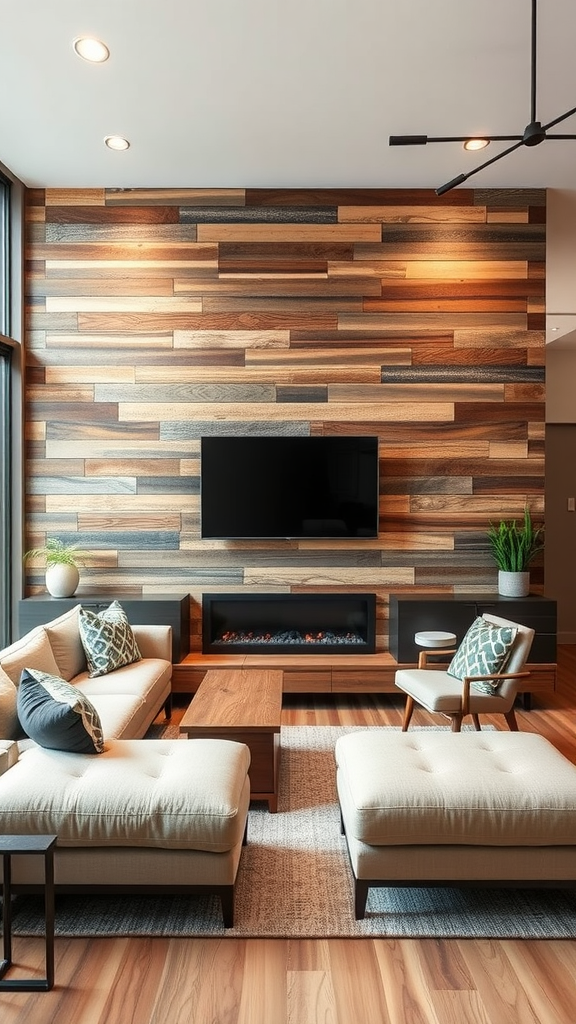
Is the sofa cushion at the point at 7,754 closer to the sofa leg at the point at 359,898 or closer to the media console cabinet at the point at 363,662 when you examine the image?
the sofa leg at the point at 359,898

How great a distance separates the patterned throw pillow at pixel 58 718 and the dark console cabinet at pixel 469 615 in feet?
7.84

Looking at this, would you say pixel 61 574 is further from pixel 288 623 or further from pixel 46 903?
pixel 46 903

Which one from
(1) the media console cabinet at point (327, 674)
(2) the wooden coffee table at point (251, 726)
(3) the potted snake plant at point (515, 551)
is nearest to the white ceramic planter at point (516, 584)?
(3) the potted snake plant at point (515, 551)

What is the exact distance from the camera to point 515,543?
4508mm

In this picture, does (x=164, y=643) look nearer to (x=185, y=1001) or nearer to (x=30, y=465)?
(x=30, y=465)

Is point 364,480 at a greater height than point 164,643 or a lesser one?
greater

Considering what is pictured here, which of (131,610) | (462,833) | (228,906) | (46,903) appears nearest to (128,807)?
(46,903)

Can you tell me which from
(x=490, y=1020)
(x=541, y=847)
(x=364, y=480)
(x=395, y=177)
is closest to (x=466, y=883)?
(x=541, y=847)

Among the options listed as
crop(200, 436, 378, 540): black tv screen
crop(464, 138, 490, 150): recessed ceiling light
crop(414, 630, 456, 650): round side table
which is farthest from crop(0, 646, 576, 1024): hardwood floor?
crop(464, 138, 490, 150): recessed ceiling light

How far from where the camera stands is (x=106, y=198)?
4.64 metres

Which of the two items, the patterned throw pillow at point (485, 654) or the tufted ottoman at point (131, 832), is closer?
the tufted ottoman at point (131, 832)

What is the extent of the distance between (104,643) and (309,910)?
74.7 inches

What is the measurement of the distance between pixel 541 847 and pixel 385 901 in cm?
55

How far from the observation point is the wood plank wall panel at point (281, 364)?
4641 millimetres
